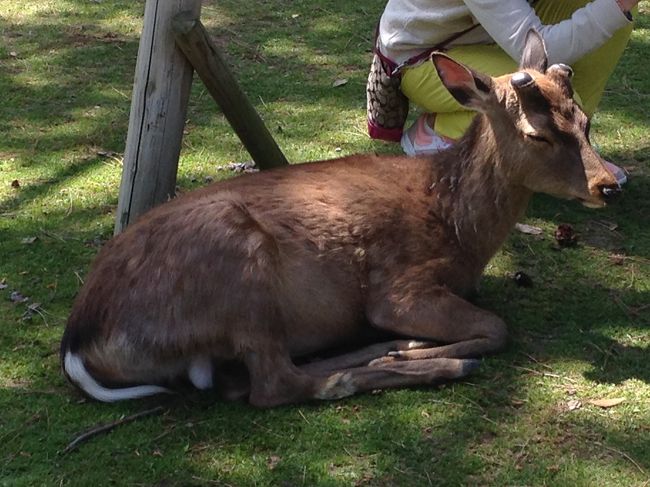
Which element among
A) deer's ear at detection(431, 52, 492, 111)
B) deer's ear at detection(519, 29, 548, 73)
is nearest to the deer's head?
deer's ear at detection(431, 52, 492, 111)

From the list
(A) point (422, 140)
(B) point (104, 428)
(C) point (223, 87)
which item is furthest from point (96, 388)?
(A) point (422, 140)

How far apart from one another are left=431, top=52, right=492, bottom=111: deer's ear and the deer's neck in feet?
0.49

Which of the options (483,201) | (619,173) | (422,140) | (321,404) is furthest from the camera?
(422,140)

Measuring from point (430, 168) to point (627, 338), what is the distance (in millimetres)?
1056

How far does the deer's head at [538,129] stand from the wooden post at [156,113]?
1160 mm

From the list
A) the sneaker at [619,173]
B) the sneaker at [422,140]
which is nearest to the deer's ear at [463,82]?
the sneaker at [422,140]

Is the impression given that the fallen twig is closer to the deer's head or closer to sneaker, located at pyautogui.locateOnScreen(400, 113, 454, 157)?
the deer's head

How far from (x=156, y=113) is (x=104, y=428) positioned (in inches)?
59.2

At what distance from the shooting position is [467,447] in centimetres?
372

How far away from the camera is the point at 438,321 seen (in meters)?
4.30

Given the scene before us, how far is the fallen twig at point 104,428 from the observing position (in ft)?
12.6

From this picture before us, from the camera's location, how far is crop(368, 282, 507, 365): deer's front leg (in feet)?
14.0

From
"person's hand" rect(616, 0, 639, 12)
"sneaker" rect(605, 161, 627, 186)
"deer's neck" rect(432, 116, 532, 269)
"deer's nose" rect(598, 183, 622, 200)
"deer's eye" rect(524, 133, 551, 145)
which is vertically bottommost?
"sneaker" rect(605, 161, 627, 186)

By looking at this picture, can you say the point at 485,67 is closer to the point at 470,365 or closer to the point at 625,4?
the point at 625,4
